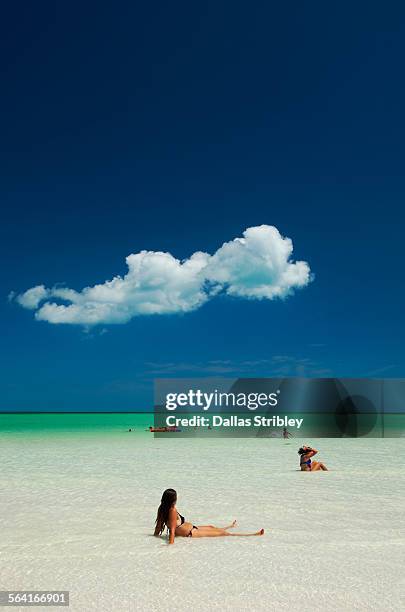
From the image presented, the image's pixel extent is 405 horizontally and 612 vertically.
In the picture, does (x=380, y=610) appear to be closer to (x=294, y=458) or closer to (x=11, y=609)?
(x=11, y=609)

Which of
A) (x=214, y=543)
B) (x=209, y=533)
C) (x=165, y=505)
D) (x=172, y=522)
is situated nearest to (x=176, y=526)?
(x=172, y=522)

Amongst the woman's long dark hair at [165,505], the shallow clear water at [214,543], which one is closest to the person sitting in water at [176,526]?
the woman's long dark hair at [165,505]

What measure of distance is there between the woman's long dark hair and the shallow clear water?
1.06ft

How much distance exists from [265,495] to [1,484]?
28.5ft

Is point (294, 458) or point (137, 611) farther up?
point (137, 611)

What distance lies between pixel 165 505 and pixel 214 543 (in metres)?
1.09

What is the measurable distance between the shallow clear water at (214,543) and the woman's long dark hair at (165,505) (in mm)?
323

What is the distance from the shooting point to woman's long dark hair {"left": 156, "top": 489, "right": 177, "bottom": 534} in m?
10.4

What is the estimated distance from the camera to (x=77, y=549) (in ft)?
32.0

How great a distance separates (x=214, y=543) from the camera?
1005 cm

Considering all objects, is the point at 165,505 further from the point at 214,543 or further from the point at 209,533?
the point at 214,543

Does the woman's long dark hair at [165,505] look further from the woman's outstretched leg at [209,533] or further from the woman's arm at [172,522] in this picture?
the woman's outstretched leg at [209,533]

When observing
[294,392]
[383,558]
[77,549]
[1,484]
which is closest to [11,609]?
[77,549]

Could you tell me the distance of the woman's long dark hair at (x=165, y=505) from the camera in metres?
10.4
